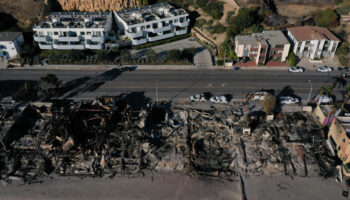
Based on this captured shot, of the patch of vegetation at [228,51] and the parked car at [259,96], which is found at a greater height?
the patch of vegetation at [228,51]

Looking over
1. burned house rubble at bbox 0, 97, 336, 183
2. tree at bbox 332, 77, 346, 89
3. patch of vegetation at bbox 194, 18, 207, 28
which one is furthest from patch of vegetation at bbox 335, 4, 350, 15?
burned house rubble at bbox 0, 97, 336, 183

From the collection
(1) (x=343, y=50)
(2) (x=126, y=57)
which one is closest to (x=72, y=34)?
(2) (x=126, y=57)

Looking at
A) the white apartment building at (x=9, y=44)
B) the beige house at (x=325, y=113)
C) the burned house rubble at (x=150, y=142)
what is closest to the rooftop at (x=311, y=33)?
the beige house at (x=325, y=113)

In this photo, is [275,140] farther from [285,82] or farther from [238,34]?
[238,34]

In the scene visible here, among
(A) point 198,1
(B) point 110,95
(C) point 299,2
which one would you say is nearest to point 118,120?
(B) point 110,95

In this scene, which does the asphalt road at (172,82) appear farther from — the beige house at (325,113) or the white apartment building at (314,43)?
the white apartment building at (314,43)

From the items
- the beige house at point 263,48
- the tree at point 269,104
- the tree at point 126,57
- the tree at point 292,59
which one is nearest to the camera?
the tree at point 269,104
